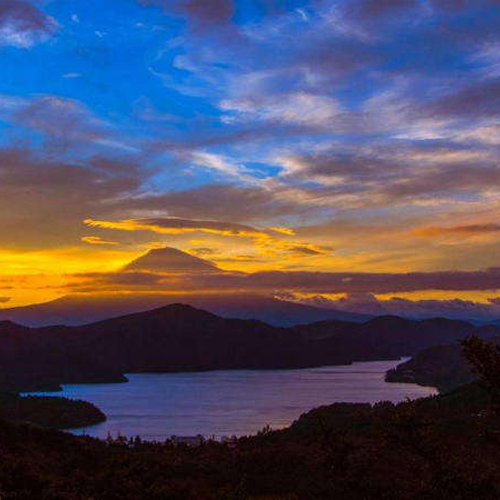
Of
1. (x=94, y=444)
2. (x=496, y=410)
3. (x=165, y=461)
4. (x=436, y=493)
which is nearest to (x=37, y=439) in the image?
(x=94, y=444)

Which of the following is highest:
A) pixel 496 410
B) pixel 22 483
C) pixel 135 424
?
pixel 496 410

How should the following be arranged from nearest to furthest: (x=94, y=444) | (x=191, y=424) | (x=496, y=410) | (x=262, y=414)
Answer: (x=496, y=410) < (x=94, y=444) < (x=191, y=424) < (x=262, y=414)

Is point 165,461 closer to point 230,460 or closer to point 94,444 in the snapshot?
point 230,460

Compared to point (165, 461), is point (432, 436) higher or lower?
higher

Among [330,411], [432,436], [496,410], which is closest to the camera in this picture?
[496,410]

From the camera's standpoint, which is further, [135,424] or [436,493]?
[135,424]

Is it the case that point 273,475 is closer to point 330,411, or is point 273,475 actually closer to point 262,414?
point 330,411
